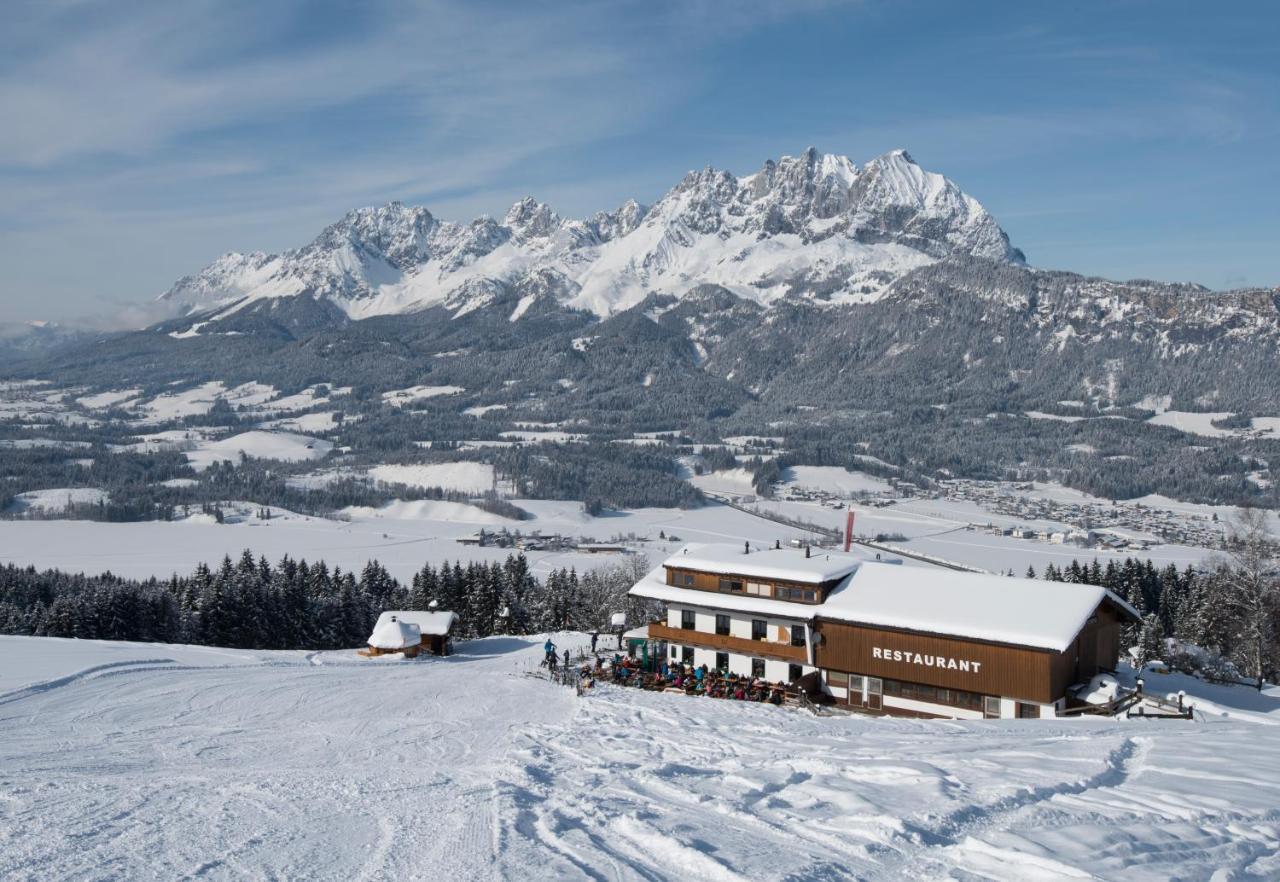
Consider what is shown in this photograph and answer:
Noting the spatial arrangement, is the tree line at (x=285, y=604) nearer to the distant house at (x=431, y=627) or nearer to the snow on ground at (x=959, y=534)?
the distant house at (x=431, y=627)

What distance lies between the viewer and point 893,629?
3484cm

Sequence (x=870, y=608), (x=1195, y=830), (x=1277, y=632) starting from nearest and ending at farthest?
(x=1195, y=830), (x=870, y=608), (x=1277, y=632)

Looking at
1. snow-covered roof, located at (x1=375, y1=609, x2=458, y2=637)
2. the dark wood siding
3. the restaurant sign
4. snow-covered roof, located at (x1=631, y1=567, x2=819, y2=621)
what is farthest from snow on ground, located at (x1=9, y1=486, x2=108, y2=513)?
the restaurant sign

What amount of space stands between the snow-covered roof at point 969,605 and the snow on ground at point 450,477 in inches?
5810

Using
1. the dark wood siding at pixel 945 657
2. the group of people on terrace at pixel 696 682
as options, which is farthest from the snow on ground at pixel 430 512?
the dark wood siding at pixel 945 657

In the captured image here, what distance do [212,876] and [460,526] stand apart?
141747 mm

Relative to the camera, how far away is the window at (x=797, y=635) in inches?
1494

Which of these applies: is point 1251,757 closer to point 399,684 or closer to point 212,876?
point 212,876

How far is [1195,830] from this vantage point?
13258mm

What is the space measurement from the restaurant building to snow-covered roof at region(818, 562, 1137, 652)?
43 mm

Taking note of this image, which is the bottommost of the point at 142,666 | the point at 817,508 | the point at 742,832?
the point at 817,508

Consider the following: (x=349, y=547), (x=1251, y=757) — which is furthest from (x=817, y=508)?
(x=1251, y=757)

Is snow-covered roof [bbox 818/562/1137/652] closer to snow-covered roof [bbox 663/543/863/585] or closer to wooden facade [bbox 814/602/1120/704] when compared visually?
wooden facade [bbox 814/602/1120/704]

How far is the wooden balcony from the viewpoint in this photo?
3791 centimetres
